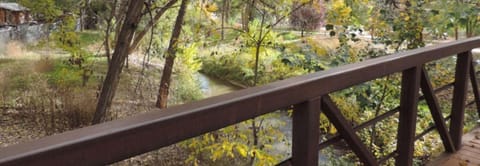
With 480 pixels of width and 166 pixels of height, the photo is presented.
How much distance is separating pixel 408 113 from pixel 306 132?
83cm

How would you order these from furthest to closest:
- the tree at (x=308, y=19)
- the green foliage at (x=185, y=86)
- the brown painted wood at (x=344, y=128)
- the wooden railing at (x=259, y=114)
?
the green foliage at (x=185, y=86) → the tree at (x=308, y=19) → the brown painted wood at (x=344, y=128) → the wooden railing at (x=259, y=114)

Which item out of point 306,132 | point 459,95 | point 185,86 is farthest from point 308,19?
point 306,132

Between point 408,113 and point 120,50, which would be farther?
point 120,50

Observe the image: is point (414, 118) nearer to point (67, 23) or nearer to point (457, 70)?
point (457, 70)

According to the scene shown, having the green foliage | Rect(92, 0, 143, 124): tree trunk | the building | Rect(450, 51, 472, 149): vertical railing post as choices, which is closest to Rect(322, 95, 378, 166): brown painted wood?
Rect(450, 51, 472, 149): vertical railing post

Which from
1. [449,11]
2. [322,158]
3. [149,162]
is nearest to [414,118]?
[449,11]

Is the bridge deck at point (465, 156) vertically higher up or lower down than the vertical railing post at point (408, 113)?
lower down

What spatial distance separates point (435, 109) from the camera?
2217 mm

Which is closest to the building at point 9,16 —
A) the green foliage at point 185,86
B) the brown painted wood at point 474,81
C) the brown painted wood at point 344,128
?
the green foliage at point 185,86

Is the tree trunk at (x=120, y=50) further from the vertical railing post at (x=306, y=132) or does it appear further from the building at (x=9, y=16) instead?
the building at (x=9, y=16)

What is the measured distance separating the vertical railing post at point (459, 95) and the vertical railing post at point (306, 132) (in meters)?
1.45

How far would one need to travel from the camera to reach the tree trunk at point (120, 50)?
3428 mm

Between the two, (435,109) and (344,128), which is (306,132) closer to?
(344,128)

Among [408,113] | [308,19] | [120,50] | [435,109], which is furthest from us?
[308,19]
